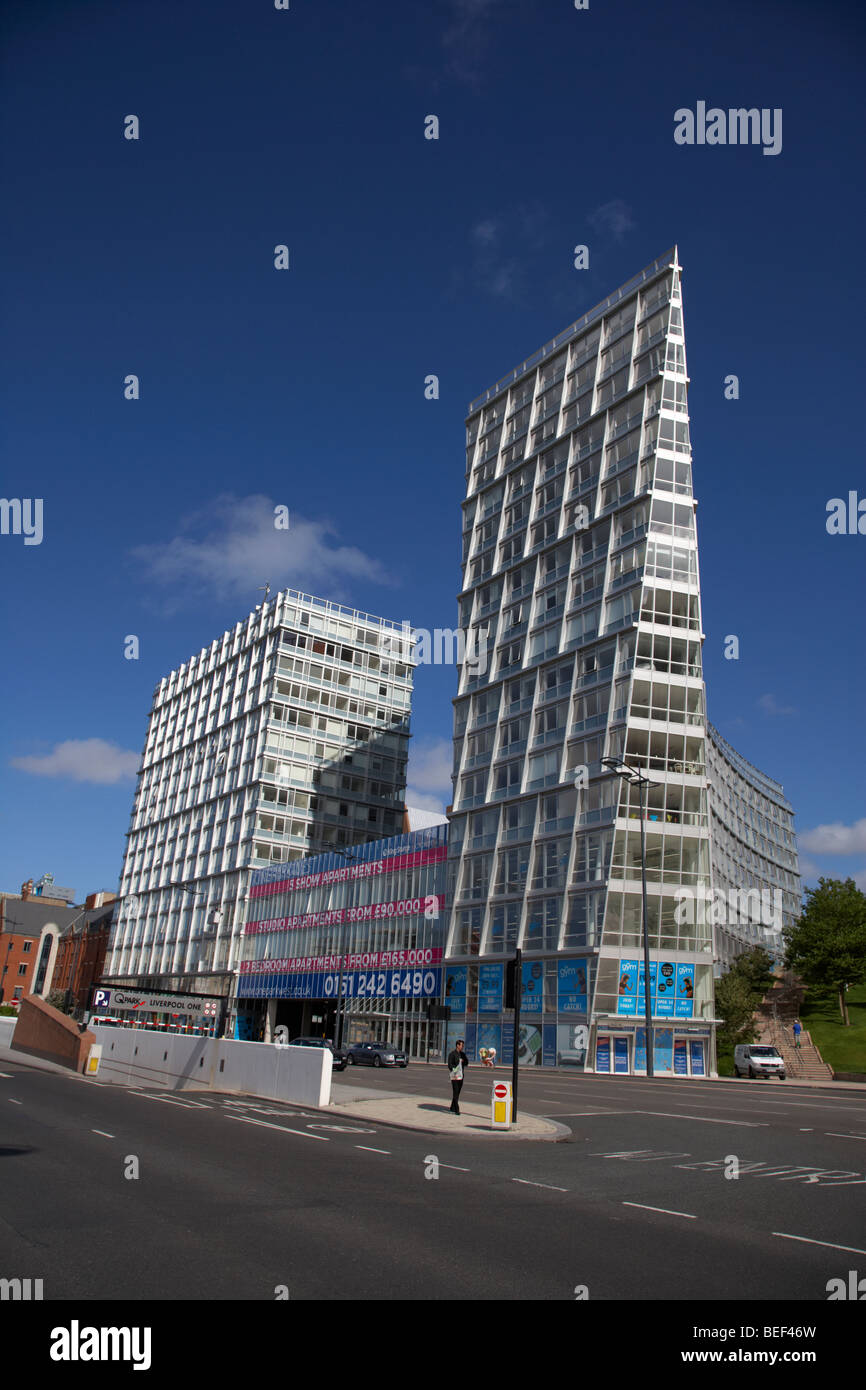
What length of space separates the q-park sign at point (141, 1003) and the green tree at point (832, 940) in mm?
37950

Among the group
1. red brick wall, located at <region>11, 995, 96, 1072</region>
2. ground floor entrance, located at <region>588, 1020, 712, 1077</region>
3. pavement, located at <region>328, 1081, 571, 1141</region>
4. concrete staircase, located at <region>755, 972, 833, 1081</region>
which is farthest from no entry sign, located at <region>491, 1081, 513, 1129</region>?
concrete staircase, located at <region>755, 972, 833, 1081</region>

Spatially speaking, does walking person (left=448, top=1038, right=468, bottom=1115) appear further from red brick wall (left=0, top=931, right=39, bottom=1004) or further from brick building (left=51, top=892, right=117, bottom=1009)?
red brick wall (left=0, top=931, right=39, bottom=1004)

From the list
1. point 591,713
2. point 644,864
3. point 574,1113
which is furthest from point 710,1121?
point 591,713

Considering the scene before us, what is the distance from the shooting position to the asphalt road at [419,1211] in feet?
23.2

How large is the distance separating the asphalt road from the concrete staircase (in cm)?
3315

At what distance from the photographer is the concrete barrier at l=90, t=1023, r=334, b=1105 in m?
25.1

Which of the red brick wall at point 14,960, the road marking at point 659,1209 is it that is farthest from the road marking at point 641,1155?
the red brick wall at point 14,960

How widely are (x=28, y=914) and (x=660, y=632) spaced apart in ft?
381

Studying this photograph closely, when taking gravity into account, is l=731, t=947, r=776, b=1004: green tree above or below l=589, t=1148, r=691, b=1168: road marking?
above

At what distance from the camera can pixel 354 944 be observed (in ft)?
238

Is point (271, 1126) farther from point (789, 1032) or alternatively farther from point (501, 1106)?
point (789, 1032)

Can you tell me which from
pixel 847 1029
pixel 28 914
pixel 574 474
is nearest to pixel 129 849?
pixel 28 914

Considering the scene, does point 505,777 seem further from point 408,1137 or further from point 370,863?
point 408,1137

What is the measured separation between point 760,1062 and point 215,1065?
1069 inches
